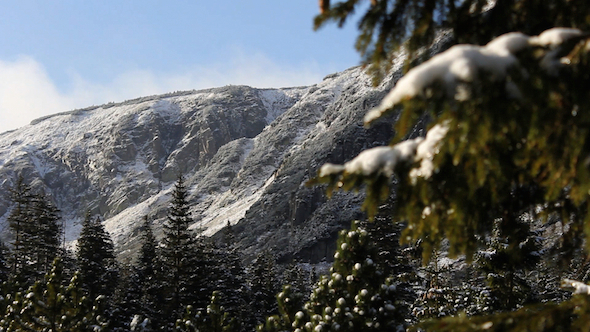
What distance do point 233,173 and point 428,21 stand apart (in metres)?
153

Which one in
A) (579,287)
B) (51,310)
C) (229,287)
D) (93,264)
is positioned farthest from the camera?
(229,287)

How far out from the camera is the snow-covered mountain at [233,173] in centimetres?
10269

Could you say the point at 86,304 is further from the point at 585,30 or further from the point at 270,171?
the point at 270,171

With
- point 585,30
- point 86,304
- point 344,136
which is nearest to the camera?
point 585,30

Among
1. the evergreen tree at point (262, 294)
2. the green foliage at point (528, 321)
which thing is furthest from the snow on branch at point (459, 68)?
the evergreen tree at point (262, 294)

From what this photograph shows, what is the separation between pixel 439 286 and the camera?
2397 centimetres

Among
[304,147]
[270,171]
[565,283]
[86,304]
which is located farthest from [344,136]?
[565,283]

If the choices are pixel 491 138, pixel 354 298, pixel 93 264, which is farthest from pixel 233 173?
pixel 491 138

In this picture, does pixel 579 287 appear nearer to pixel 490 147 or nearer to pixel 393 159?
pixel 490 147

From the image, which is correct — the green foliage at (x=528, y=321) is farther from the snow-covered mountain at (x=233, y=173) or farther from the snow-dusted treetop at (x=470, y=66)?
the snow-covered mountain at (x=233, y=173)

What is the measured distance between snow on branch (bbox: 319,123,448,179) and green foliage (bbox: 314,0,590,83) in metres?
0.72

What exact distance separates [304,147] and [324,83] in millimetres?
76986

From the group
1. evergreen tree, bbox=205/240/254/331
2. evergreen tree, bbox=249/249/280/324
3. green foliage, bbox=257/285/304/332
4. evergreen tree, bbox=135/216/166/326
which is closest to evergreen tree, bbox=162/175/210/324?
evergreen tree, bbox=135/216/166/326

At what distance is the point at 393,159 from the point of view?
10.1 ft
